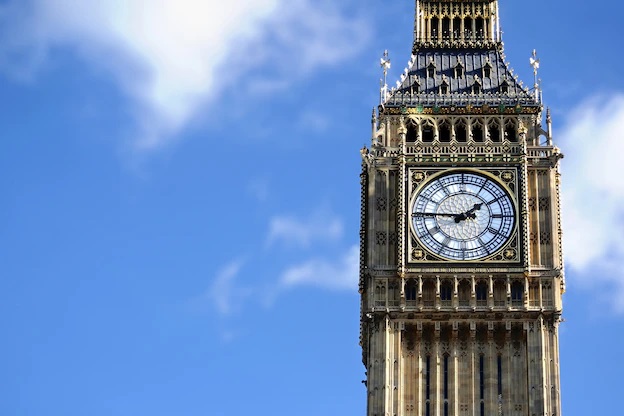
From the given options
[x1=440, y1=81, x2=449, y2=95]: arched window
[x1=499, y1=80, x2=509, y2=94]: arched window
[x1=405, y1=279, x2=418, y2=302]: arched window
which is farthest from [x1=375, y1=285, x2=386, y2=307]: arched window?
[x1=499, y1=80, x2=509, y2=94]: arched window

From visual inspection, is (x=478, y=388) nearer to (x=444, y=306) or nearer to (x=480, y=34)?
(x=444, y=306)

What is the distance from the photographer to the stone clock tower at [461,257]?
250 feet

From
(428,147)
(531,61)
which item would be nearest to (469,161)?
(428,147)

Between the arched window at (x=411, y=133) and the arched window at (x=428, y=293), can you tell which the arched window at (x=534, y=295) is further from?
the arched window at (x=411, y=133)

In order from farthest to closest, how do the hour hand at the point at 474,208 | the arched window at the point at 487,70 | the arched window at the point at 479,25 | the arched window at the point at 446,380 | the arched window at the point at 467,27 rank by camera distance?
the arched window at the point at 479,25 < the arched window at the point at 467,27 < the arched window at the point at 487,70 < the hour hand at the point at 474,208 < the arched window at the point at 446,380

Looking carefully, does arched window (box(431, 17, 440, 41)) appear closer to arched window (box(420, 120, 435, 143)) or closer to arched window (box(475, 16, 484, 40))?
arched window (box(475, 16, 484, 40))

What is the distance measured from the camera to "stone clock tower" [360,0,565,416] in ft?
250

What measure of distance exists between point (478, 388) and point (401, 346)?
342 cm

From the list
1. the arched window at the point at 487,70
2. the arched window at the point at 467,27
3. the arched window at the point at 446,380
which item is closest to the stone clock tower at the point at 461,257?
the arched window at the point at 446,380

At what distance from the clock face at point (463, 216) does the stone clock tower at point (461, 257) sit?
4cm

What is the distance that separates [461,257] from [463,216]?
181cm

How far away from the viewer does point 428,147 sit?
80.1 m

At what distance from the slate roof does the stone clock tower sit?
124mm

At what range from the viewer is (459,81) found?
274 ft
